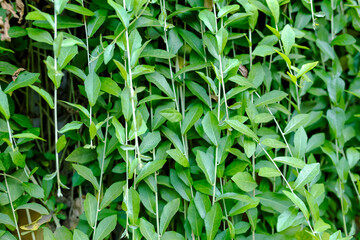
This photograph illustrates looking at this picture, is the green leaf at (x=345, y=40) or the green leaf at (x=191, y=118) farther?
the green leaf at (x=345, y=40)

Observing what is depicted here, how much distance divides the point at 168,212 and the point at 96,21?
0.44 metres

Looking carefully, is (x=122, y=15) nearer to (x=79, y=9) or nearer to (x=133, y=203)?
(x=79, y=9)

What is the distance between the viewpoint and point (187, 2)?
789 mm

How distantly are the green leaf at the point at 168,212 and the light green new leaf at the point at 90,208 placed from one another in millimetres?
147

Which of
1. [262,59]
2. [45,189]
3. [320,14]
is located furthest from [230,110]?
[45,189]

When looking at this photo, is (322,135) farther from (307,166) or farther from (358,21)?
(358,21)

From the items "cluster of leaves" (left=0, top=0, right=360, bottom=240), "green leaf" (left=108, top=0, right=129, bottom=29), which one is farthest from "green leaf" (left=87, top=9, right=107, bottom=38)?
"green leaf" (left=108, top=0, right=129, bottom=29)

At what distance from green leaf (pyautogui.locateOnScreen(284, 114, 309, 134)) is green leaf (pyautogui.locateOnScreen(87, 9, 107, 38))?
482mm

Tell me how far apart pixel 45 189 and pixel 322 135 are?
701mm

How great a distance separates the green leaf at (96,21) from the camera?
725mm

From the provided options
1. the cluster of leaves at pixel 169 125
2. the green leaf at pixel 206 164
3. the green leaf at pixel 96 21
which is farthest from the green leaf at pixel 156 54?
the green leaf at pixel 206 164

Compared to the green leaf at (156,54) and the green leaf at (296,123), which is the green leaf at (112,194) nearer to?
the green leaf at (156,54)

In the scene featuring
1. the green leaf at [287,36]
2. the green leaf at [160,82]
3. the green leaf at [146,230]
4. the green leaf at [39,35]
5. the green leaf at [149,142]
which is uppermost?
the green leaf at [39,35]

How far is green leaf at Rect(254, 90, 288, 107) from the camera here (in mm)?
781
